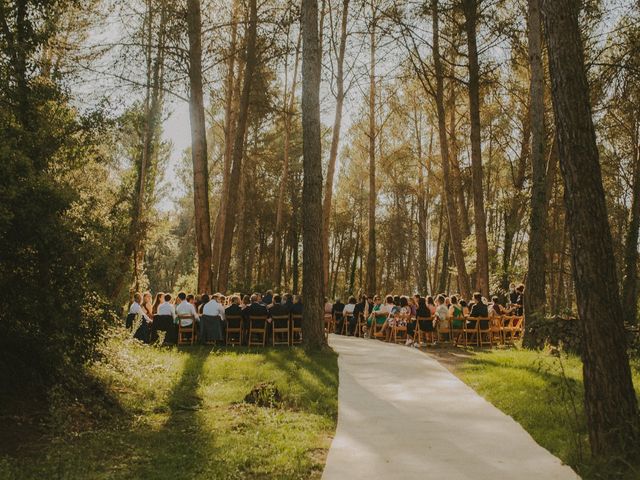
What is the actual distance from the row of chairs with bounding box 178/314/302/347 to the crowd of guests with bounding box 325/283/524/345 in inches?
133

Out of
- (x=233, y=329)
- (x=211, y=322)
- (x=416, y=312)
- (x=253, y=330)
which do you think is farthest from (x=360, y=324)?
(x=211, y=322)

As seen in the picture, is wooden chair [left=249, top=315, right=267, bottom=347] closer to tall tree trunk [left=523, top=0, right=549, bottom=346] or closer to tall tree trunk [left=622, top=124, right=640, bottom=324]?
tall tree trunk [left=523, top=0, right=549, bottom=346]

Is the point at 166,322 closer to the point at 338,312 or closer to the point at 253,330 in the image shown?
the point at 253,330

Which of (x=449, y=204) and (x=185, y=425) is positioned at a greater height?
(x=449, y=204)

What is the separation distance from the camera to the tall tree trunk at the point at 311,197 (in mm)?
12742

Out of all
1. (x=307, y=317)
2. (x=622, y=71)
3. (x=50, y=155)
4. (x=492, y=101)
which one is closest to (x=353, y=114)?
(x=492, y=101)

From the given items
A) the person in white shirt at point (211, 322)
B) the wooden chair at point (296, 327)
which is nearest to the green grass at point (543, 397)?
the wooden chair at point (296, 327)

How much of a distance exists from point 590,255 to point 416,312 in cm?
1143

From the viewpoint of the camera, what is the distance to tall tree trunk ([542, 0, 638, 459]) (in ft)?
17.4

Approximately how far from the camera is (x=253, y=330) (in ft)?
48.9

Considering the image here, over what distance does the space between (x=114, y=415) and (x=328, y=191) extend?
55.4ft

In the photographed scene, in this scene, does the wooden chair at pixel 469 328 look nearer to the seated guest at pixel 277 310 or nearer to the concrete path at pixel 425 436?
A: the seated guest at pixel 277 310

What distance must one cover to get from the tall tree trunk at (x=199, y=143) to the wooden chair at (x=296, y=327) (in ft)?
9.97

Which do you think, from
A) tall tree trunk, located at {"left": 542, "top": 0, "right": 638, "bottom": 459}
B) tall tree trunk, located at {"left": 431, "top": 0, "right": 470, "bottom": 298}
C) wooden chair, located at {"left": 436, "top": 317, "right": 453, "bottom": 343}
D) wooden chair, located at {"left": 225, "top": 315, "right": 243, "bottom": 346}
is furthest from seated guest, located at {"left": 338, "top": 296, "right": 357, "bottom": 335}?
tall tree trunk, located at {"left": 542, "top": 0, "right": 638, "bottom": 459}
